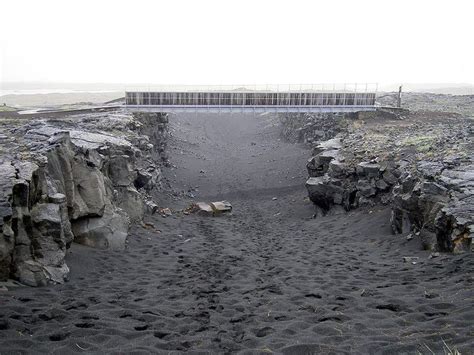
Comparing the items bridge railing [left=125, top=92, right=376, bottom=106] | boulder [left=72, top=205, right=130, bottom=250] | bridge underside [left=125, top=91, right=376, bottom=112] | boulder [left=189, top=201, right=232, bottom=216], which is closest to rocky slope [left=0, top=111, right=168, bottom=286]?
boulder [left=72, top=205, right=130, bottom=250]

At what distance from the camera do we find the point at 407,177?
1506 centimetres

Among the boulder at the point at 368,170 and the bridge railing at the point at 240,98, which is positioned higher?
the bridge railing at the point at 240,98

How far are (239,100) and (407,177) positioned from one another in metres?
18.4

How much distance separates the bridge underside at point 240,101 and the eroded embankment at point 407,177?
3102 mm

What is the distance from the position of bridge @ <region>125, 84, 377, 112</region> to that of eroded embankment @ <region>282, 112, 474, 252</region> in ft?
10.4

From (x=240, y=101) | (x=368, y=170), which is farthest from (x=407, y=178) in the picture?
(x=240, y=101)

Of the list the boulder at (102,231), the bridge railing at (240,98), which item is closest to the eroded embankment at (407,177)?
the bridge railing at (240,98)

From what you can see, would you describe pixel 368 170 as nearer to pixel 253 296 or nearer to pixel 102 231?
pixel 253 296

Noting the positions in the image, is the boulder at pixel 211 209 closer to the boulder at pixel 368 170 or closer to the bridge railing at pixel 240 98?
the boulder at pixel 368 170

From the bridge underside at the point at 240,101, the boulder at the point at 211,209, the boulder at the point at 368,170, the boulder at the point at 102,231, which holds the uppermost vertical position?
the bridge underside at the point at 240,101

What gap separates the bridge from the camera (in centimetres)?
3028

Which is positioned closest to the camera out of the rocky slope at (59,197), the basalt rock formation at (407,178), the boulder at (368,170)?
the rocky slope at (59,197)

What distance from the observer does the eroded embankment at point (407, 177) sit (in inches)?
447

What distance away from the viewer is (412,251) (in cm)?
1220
